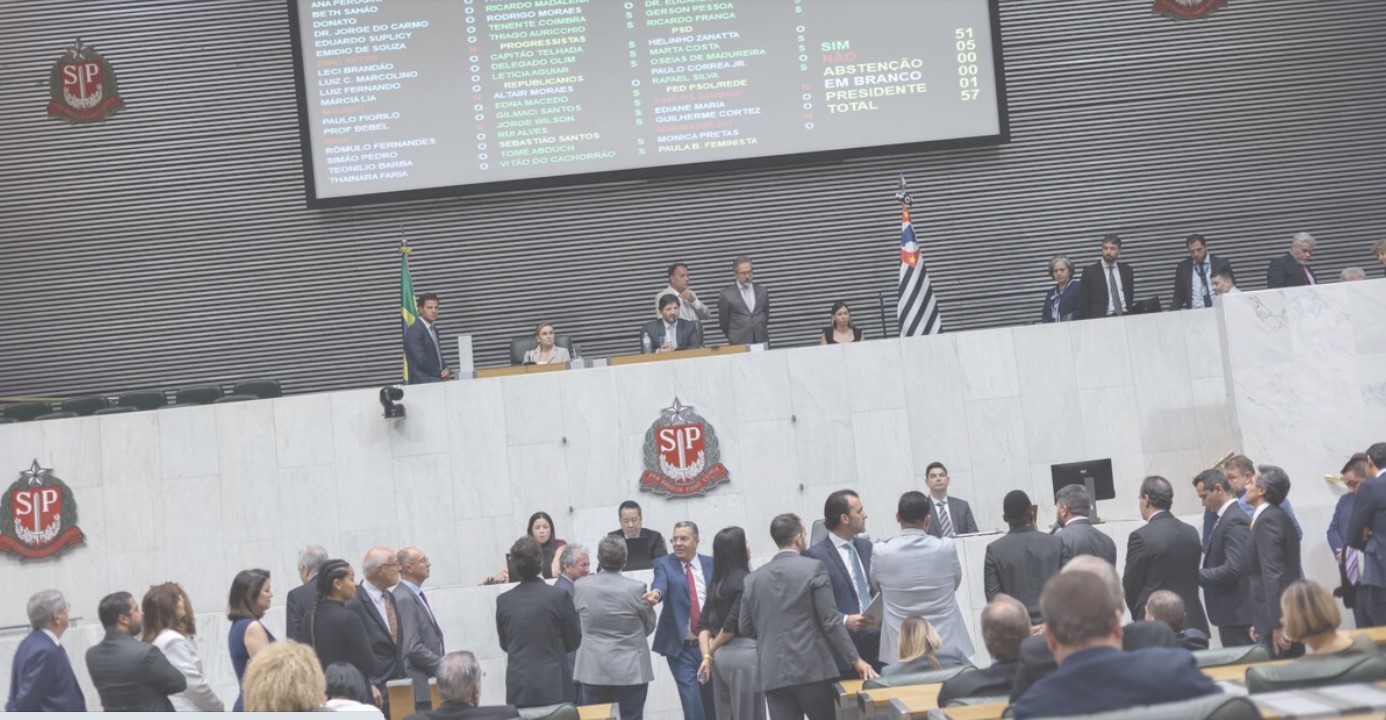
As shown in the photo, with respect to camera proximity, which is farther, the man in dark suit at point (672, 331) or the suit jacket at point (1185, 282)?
the suit jacket at point (1185, 282)

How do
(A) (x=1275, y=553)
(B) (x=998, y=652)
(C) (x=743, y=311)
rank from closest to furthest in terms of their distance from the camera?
(B) (x=998, y=652)
(A) (x=1275, y=553)
(C) (x=743, y=311)

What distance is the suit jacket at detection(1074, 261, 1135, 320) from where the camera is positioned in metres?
12.7

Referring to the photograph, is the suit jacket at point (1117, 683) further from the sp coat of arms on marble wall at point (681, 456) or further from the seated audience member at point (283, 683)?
the sp coat of arms on marble wall at point (681, 456)

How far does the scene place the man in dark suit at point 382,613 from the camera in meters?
6.93

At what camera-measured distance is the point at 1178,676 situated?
3.14m

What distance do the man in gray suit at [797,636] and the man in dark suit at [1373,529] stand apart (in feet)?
9.48

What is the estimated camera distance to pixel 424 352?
Answer: 11930mm

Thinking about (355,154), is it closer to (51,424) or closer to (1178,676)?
(51,424)

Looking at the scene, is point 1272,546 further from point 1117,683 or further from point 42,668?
point 42,668

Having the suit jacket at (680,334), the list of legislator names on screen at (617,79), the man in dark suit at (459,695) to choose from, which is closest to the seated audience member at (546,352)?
the suit jacket at (680,334)

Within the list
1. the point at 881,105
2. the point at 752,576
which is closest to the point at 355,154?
the point at 881,105

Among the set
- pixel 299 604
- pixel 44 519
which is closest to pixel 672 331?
pixel 44 519

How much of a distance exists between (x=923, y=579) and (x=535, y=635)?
1.82m

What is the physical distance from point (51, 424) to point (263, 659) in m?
7.71
